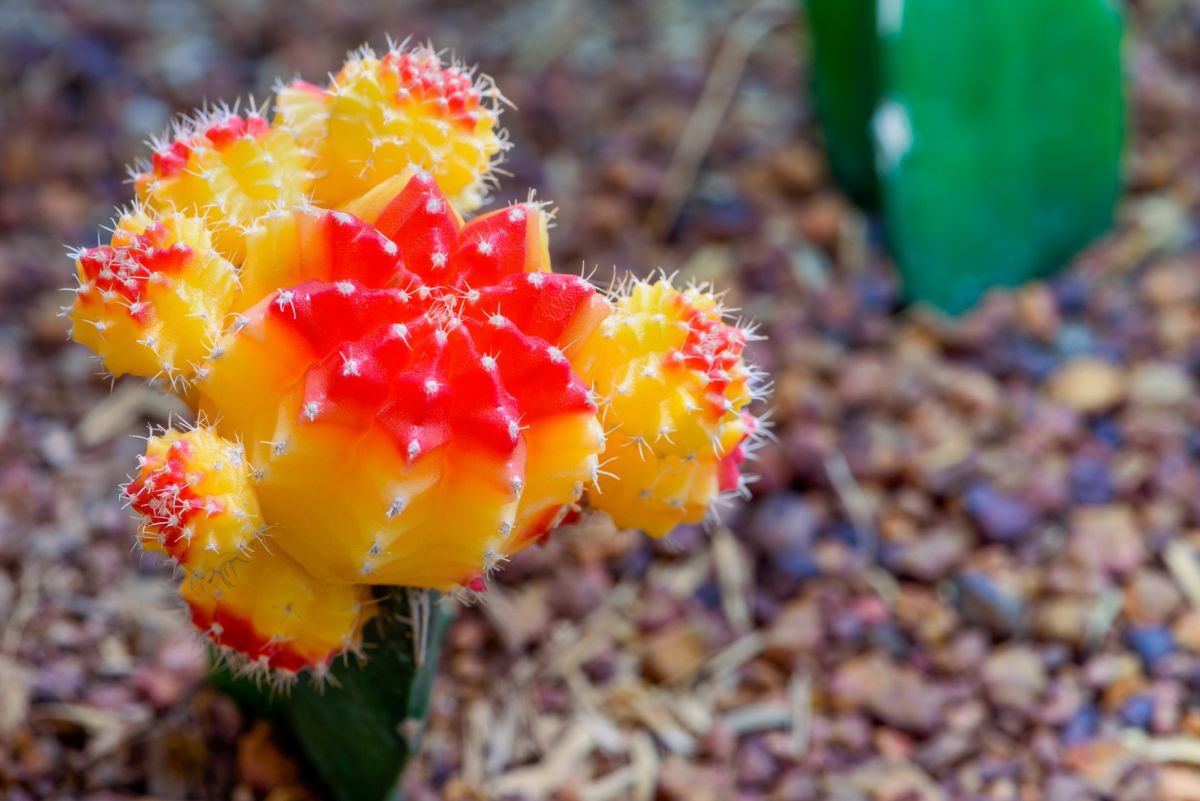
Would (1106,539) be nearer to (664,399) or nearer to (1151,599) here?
(1151,599)

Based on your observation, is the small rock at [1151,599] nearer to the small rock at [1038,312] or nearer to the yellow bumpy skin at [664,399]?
the small rock at [1038,312]

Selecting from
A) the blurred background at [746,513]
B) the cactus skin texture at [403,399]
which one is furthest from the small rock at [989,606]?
the cactus skin texture at [403,399]

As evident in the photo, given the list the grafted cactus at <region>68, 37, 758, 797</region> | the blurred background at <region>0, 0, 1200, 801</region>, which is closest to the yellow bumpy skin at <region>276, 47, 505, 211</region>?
the grafted cactus at <region>68, 37, 758, 797</region>

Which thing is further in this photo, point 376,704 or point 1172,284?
point 1172,284

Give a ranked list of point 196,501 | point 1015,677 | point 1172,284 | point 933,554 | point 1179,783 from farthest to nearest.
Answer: point 1172,284
point 933,554
point 1015,677
point 1179,783
point 196,501

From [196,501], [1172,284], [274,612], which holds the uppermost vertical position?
[196,501]

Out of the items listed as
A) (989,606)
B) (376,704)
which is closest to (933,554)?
(989,606)

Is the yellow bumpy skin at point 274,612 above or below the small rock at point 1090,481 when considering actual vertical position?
above
